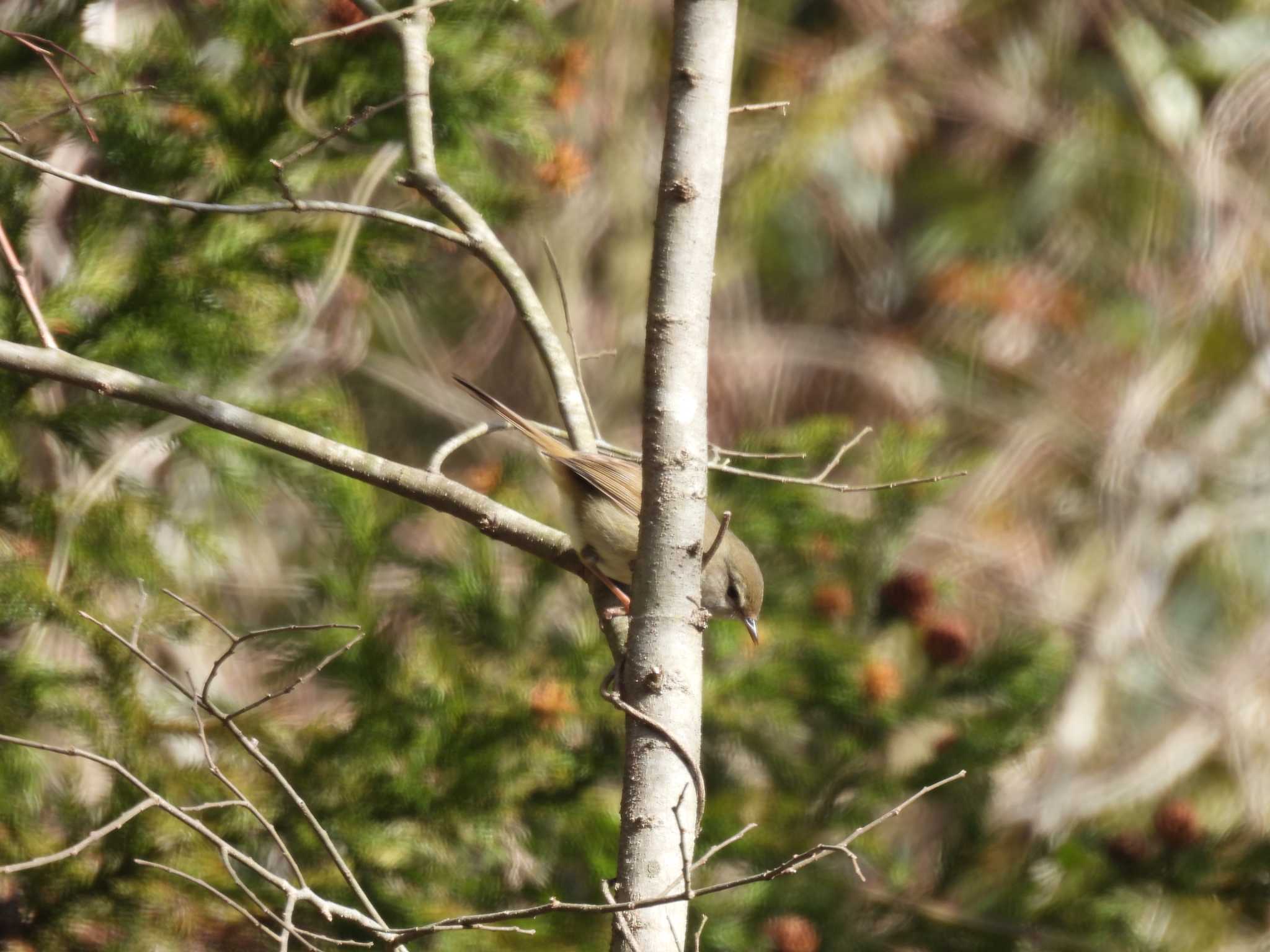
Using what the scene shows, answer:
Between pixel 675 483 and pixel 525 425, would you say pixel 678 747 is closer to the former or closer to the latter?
pixel 675 483

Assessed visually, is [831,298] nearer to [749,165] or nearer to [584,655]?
[749,165]

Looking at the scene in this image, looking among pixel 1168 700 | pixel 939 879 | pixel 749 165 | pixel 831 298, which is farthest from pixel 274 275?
pixel 1168 700

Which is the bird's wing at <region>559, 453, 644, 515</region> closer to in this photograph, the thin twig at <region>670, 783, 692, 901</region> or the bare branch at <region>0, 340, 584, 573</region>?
the bare branch at <region>0, 340, 584, 573</region>

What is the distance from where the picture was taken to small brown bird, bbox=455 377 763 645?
312 centimetres

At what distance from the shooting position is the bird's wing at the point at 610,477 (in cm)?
335

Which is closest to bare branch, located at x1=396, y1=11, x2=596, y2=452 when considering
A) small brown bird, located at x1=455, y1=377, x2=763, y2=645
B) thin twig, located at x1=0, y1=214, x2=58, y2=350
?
small brown bird, located at x1=455, y1=377, x2=763, y2=645

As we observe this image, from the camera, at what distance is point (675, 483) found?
67.7 inches

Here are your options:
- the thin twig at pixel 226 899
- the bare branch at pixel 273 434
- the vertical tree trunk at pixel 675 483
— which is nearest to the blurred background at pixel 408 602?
the bare branch at pixel 273 434

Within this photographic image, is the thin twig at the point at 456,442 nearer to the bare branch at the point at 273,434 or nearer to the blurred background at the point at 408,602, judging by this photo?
the bare branch at the point at 273,434

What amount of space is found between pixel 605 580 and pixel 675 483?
1.93 ft

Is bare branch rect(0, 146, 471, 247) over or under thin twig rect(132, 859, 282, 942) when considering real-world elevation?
over

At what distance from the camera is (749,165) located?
631 centimetres

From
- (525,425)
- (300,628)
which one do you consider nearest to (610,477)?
(525,425)

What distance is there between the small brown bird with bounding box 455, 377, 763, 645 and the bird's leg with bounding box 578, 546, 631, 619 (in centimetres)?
48
